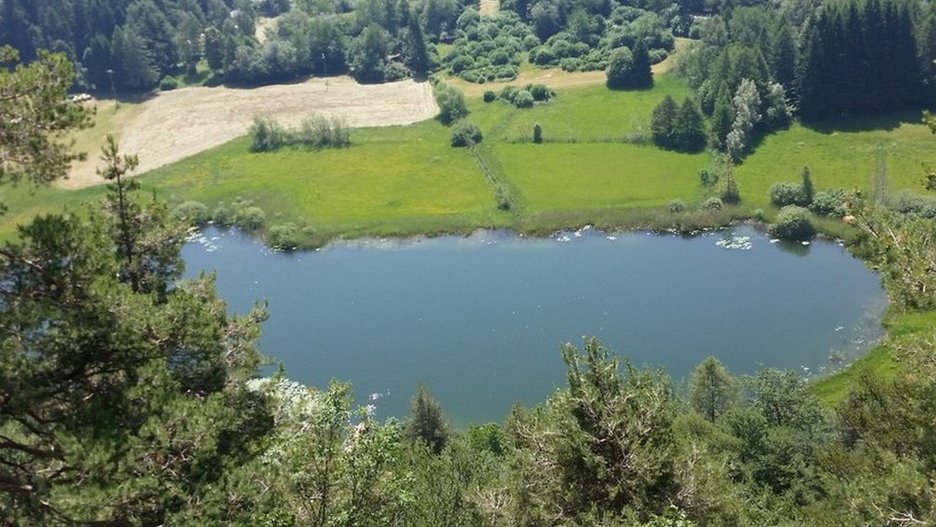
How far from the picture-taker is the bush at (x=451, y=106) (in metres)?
93.1

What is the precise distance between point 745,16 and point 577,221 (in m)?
45.1

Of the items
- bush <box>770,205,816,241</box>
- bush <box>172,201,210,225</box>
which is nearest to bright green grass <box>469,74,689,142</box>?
bush <box>770,205,816,241</box>

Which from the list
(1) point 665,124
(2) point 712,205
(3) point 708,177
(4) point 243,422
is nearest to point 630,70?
(1) point 665,124

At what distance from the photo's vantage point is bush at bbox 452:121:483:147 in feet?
282

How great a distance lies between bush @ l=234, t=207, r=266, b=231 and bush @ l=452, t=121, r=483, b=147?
76.3ft

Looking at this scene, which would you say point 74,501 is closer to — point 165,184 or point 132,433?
point 132,433

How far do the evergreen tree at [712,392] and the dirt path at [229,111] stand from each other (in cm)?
6345

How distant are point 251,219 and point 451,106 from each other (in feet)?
99.3

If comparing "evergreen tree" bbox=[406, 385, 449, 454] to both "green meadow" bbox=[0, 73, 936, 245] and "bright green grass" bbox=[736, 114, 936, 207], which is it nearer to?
"green meadow" bbox=[0, 73, 936, 245]

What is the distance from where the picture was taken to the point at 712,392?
129 feet

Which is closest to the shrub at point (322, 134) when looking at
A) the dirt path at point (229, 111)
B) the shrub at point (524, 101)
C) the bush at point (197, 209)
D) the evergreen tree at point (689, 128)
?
the dirt path at point (229, 111)

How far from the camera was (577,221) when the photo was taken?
69.8 m

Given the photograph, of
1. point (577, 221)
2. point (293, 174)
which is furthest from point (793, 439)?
point (293, 174)

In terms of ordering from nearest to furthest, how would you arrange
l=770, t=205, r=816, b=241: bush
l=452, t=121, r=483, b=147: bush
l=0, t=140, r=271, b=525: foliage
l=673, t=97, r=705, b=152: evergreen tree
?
l=0, t=140, r=271, b=525: foliage, l=770, t=205, r=816, b=241: bush, l=673, t=97, r=705, b=152: evergreen tree, l=452, t=121, r=483, b=147: bush
